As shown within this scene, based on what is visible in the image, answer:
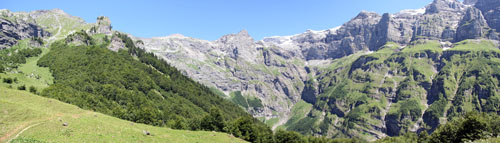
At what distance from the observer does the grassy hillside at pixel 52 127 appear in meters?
40.4

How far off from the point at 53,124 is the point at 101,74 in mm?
125361

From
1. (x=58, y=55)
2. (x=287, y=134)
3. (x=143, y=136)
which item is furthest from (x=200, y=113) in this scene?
(x=143, y=136)

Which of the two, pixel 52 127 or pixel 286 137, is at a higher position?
pixel 52 127

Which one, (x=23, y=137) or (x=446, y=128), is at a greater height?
(x=23, y=137)

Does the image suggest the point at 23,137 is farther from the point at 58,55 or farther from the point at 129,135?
the point at 58,55

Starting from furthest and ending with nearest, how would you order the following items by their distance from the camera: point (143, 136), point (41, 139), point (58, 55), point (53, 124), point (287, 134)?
point (58, 55) → point (287, 134) → point (143, 136) → point (53, 124) → point (41, 139)

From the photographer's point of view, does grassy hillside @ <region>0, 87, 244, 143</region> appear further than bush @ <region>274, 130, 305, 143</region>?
No

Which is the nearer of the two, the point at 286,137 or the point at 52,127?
the point at 52,127

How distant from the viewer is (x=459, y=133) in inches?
3900

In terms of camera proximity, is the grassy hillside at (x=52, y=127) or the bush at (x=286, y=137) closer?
the grassy hillside at (x=52, y=127)

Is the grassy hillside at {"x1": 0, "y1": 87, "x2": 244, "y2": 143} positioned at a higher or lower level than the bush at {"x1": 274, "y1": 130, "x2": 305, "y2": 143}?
higher

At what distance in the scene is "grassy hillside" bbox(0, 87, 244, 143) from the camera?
40.4 metres

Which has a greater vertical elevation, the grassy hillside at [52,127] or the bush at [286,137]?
the grassy hillside at [52,127]

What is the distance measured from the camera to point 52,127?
43281 millimetres
